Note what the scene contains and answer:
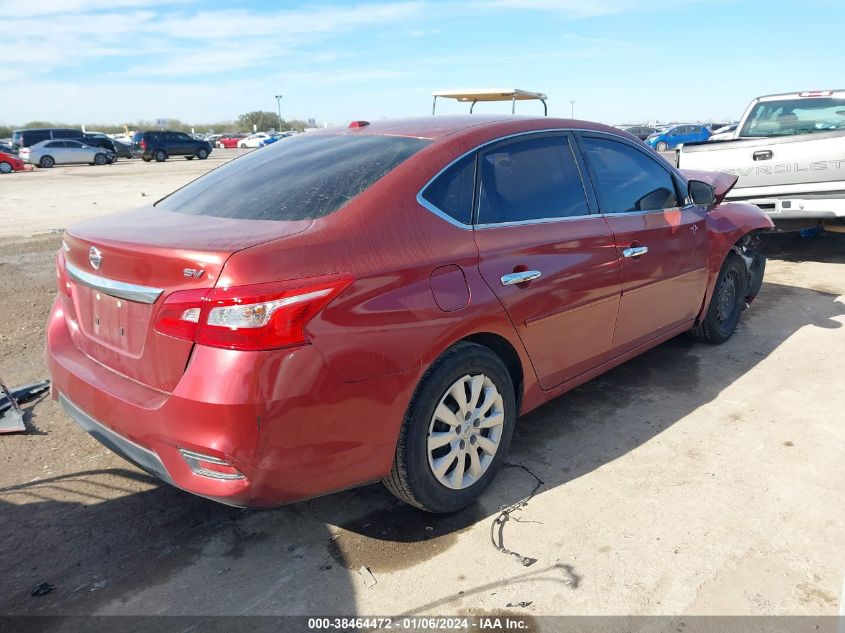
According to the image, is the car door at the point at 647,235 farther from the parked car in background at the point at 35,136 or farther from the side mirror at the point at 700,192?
the parked car in background at the point at 35,136

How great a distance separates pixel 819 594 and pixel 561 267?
5.65ft

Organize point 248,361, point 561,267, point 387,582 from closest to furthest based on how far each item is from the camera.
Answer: point 248,361 → point 387,582 → point 561,267

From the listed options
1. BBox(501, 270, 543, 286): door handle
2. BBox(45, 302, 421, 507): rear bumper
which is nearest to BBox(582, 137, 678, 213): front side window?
BBox(501, 270, 543, 286): door handle

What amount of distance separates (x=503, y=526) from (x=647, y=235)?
1.99 m

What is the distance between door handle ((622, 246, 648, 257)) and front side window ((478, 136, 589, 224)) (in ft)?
1.21

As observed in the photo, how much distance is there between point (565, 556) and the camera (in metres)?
2.74

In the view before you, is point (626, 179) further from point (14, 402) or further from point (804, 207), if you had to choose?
point (804, 207)

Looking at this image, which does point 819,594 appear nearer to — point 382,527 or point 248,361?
point 382,527

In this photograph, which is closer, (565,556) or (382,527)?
(565,556)

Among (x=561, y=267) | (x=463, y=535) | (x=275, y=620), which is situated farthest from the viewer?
(x=561, y=267)

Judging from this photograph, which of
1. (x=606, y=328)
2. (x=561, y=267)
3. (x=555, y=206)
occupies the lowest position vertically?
(x=606, y=328)

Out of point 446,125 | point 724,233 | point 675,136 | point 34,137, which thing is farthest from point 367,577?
point 34,137

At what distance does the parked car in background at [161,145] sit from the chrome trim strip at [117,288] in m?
36.0

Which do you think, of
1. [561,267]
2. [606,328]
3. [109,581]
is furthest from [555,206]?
[109,581]
